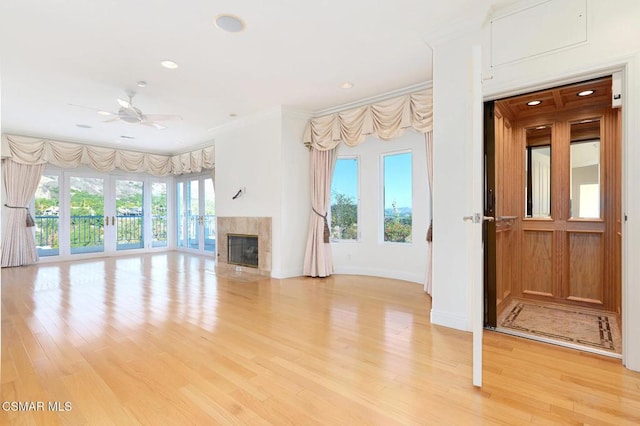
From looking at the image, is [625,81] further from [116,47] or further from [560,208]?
[116,47]

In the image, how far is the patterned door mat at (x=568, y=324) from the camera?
2723 mm

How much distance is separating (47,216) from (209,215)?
11.4ft

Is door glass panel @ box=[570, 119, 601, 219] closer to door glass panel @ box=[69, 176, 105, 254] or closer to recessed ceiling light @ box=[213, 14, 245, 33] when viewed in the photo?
recessed ceiling light @ box=[213, 14, 245, 33]

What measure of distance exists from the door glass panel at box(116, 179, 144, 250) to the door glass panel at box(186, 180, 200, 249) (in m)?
1.25

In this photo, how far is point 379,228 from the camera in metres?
5.54

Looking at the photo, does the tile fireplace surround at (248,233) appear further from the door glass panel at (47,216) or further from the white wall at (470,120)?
the door glass panel at (47,216)

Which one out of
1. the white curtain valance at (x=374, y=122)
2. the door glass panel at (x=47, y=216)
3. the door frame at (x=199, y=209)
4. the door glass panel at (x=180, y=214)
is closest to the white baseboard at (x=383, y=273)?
the white curtain valance at (x=374, y=122)

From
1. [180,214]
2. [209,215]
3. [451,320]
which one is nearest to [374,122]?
[451,320]

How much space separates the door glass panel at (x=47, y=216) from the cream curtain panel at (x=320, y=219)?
242 inches

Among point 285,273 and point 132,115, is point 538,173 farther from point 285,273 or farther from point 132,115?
point 132,115

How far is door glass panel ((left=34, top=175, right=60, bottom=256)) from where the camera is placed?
23.8 feet

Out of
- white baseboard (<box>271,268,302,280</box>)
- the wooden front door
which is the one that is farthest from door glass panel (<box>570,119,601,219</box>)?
white baseboard (<box>271,268,302,280</box>)

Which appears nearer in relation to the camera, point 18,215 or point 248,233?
point 248,233

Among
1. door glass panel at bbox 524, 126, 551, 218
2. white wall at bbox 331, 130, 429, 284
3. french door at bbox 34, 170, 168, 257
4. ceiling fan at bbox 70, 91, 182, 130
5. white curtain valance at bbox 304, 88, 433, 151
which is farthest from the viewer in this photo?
french door at bbox 34, 170, 168, 257
